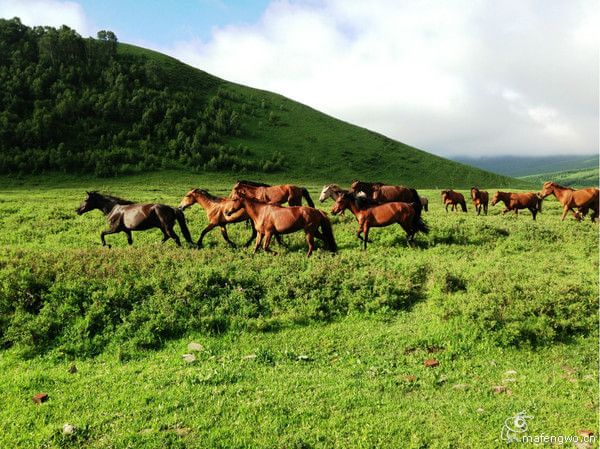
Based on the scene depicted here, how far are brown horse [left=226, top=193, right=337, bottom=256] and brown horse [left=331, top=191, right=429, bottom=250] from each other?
2201 mm

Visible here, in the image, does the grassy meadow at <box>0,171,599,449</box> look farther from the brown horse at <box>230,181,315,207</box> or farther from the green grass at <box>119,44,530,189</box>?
the green grass at <box>119,44,530,189</box>

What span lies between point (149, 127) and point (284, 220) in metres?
72.9

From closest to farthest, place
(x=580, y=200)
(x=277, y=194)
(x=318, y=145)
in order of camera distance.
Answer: (x=277, y=194)
(x=580, y=200)
(x=318, y=145)

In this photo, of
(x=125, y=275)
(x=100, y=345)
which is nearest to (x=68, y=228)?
(x=125, y=275)

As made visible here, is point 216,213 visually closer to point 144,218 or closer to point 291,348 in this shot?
point 144,218

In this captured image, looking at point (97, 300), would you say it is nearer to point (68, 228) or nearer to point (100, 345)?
point (100, 345)

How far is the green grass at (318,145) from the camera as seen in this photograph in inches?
3189

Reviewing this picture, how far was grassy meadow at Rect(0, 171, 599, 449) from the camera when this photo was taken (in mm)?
6398

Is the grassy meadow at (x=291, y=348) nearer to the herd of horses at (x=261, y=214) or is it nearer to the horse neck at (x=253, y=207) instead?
the herd of horses at (x=261, y=214)

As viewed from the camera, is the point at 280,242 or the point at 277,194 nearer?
the point at 280,242

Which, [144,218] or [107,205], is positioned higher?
[107,205]

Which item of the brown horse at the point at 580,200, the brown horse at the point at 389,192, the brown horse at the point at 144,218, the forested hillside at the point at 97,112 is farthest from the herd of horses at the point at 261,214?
the forested hillside at the point at 97,112

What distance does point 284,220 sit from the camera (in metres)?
14.4

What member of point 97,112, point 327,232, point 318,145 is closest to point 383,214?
point 327,232
